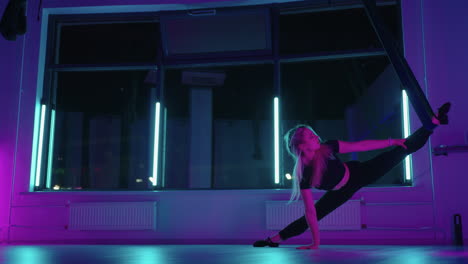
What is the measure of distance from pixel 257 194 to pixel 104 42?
373 centimetres

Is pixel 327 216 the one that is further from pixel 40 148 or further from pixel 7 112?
pixel 7 112

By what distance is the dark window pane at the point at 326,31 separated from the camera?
6.45 metres

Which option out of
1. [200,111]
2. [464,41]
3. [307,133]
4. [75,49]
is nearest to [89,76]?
[75,49]

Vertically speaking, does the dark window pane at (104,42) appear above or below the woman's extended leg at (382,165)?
above

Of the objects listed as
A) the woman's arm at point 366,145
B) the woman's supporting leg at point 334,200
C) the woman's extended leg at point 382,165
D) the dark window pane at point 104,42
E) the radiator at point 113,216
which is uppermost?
the dark window pane at point 104,42

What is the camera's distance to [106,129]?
9148mm

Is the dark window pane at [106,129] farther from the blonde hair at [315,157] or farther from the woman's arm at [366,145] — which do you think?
the woman's arm at [366,145]

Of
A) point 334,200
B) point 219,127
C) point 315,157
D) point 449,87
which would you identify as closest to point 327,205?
point 334,200

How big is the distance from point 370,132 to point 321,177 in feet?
18.1

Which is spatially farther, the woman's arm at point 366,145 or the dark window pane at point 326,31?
the dark window pane at point 326,31

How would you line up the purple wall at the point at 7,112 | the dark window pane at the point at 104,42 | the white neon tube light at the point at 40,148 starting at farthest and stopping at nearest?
the dark window pane at the point at 104,42 < the white neon tube light at the point at 40,148 < the purple wall at the point at 7,112

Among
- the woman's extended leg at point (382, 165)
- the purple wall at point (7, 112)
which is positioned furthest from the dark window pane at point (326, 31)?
the purple wall at point (7, 112)

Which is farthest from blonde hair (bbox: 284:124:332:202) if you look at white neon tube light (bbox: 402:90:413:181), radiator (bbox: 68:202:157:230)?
radiator (bbox: 68:202:157:230)

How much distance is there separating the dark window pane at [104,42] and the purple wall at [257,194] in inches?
21.3
